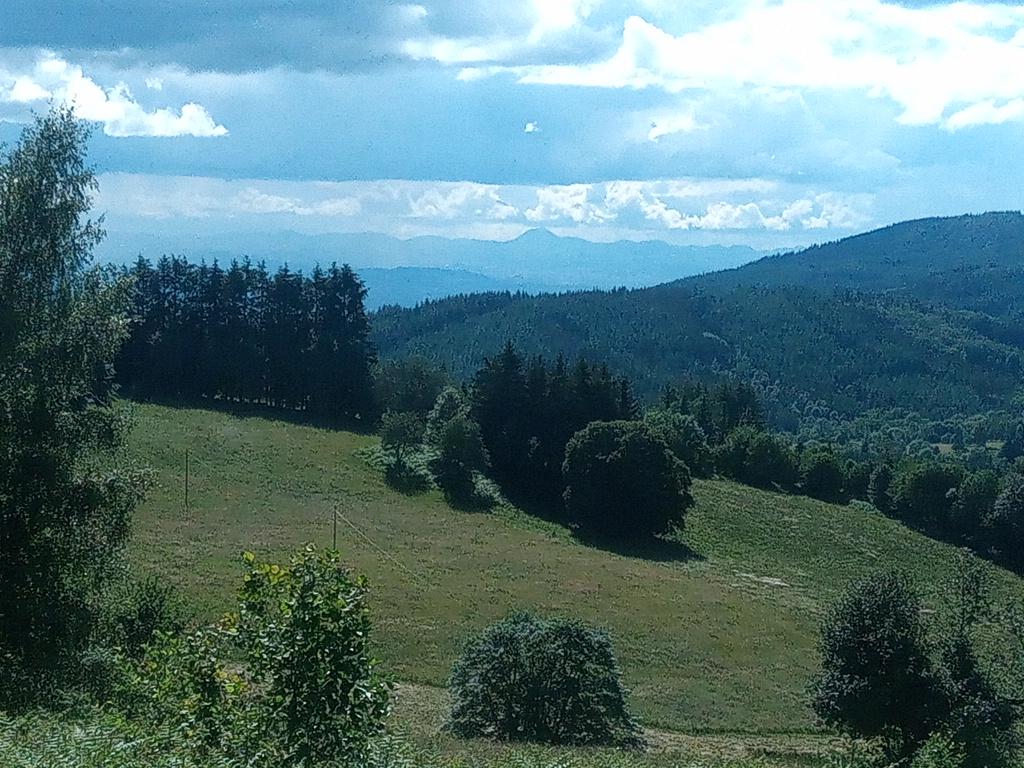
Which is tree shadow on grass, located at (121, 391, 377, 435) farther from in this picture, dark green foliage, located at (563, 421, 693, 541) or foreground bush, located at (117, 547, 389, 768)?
foreground bush, located at (117, 547, 389, 768)

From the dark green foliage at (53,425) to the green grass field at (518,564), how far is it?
6.75 feet

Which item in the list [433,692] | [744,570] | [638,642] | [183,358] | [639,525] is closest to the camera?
[433,692]

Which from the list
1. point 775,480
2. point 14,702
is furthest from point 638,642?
point 775,480

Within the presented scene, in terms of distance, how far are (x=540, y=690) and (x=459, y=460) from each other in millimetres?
37214

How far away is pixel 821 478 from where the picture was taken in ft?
292

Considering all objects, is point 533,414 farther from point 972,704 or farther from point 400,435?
point 972,704

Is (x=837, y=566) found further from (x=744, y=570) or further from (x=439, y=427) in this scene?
(x=439, y=427)

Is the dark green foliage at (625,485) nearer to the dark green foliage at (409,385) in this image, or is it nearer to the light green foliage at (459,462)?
the light green foliage at (459,462)

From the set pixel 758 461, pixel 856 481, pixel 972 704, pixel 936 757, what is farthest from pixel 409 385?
pixel 936 757

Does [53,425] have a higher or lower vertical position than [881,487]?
higher

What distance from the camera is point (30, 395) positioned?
57.4ft

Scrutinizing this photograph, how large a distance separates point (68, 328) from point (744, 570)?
44.5m

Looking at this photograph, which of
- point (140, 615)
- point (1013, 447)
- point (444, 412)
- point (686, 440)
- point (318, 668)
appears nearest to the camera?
point (318, 668)

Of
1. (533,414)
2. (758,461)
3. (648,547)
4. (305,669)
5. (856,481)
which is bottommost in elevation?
(648,547)
